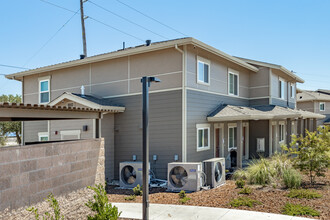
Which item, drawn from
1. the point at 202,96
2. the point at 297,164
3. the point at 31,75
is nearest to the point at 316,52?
the point at 202,96

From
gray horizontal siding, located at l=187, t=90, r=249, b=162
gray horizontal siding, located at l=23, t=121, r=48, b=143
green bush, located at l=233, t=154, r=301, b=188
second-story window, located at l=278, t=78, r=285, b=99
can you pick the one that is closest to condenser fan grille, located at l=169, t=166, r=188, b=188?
gray horizontal siding, located at l=187, t=90, r=249, b=162

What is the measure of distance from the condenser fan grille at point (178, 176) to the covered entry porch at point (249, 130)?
3555mm

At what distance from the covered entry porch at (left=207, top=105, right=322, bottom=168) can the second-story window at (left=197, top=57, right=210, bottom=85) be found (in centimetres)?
159

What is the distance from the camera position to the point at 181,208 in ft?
23.3

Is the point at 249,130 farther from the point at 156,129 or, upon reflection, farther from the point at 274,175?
the point at 274,175

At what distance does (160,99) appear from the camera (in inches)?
468

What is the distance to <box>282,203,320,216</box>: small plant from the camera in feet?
20.7

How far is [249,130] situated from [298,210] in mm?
10930

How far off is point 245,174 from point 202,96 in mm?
3956

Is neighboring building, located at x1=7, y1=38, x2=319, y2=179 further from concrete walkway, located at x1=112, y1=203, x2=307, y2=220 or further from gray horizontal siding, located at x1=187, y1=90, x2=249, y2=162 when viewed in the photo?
concrete walkway, located at x1=112, y1=203, x2=307, y2=220

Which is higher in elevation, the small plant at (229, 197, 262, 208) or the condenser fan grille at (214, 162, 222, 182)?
the condenser fan grille at (214, 162, 222, 182)

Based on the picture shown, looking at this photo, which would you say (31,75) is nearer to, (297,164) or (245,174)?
(245,174)

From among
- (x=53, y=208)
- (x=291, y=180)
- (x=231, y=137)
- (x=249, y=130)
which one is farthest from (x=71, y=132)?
(x=249, y=130)

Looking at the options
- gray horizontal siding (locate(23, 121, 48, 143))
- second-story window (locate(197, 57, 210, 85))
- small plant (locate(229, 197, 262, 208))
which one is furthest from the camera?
gray horizontal siding (locate(23, 121, 48, 143))
